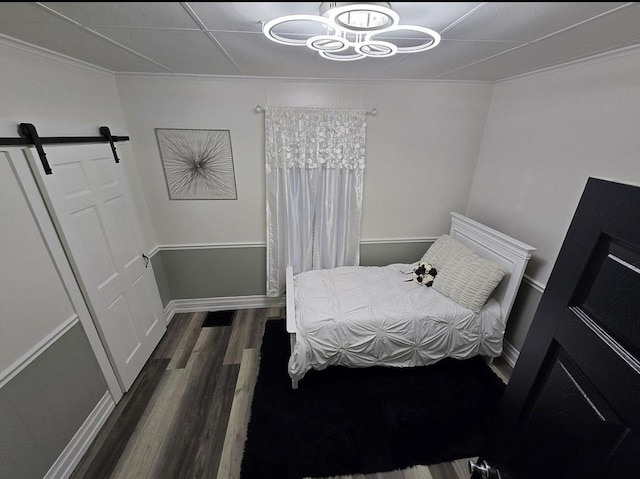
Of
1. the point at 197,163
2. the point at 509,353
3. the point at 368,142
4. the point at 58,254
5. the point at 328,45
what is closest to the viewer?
the point at 328,45

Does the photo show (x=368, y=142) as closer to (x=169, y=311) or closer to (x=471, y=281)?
(x=471, y=281)

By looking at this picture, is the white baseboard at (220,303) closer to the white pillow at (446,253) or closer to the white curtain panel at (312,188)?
the white curtain panel at (312,188)

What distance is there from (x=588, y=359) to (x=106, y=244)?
264 cm

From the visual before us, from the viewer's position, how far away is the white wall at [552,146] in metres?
1.64

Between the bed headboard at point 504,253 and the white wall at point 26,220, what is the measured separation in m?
3.15

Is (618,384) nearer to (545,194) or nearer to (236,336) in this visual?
(545,194)

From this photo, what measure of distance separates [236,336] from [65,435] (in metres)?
1.34

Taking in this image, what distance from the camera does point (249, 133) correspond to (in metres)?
2.56

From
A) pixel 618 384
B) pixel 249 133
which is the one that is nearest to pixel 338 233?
pixel 249 133

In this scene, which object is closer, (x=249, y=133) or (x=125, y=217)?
(x=125, y=217)

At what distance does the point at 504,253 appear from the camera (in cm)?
226

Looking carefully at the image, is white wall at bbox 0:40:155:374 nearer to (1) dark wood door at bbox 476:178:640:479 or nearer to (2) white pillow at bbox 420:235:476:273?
(1) dark wood door at bbox 476:178:640:479

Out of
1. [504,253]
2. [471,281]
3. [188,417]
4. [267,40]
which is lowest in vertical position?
[188,417]

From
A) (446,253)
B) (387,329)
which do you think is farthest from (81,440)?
(446,253)
